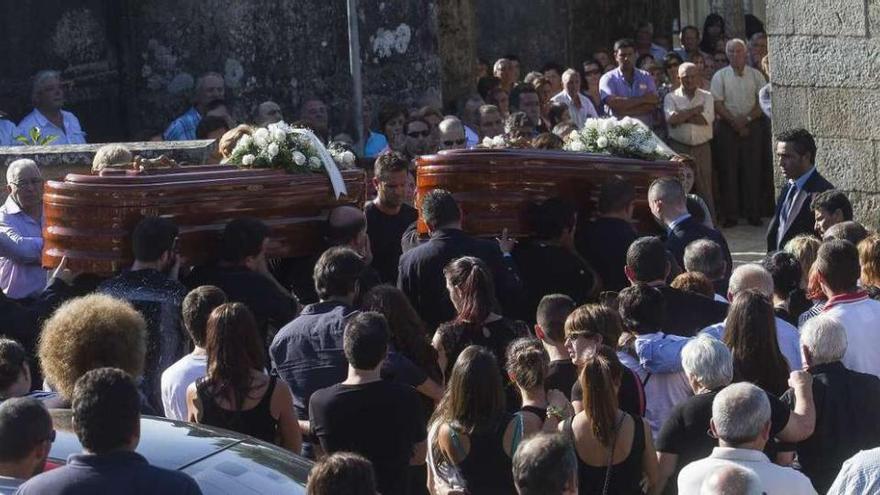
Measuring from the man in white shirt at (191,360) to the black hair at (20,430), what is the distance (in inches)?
67.0

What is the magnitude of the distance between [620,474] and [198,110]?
26.0 ft

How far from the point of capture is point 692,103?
15516 mm

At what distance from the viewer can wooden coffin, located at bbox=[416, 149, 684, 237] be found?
29.9ft

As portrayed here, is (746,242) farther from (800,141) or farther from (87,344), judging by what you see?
(87,344)

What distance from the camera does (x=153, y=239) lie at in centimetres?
Result: 779

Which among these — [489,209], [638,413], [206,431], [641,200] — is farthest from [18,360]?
[641,200]

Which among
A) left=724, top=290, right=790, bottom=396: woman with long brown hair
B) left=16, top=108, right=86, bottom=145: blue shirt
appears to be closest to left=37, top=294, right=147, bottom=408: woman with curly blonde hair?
left=724, top=290, right=790, bottom=396: woman with long brown hair

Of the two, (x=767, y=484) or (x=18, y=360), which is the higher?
(x=18, y=360)

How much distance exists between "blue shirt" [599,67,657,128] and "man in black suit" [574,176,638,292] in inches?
270

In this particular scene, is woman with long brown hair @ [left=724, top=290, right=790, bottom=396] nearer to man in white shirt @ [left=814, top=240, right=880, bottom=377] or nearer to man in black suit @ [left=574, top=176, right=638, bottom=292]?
man in white shirt @ [left=814, top=240, right=880, bottom=377]

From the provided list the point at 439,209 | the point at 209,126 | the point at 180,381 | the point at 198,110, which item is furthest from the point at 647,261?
the point at 198,110

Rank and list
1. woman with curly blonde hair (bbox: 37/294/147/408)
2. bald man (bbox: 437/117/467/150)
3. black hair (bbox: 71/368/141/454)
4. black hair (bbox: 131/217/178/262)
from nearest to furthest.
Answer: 1. black hair (bbox: 71/368/141/454)
2. woman with curly blonde hair (bbox: 37/294/147/408)
3. black hair (bbox: 131/217/178/262)
4. bald man (bbox: 437/117/467/150)

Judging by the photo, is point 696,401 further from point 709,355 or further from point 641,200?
point 641,200

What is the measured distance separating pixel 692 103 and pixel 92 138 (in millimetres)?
5447
